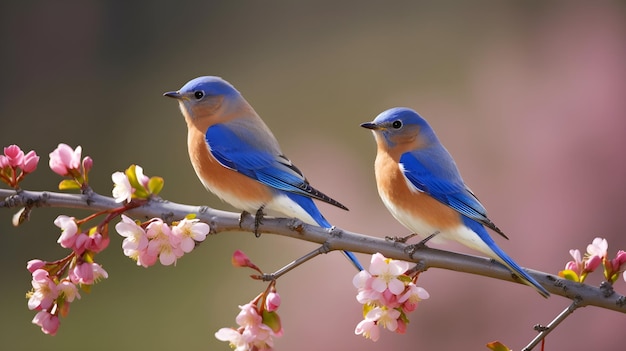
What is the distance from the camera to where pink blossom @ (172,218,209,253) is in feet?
4.52

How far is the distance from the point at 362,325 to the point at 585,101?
8.45 feet

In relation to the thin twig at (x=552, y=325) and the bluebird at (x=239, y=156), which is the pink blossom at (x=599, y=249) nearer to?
the thin twig at (x=552, y=325)

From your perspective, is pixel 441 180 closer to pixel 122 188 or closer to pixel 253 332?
pixel 253 332

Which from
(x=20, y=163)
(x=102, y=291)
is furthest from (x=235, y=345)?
(x=102, y=291)

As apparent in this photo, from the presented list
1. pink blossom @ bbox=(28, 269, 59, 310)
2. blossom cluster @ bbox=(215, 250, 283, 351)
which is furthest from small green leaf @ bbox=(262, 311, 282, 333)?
pink blossom @ bbox=(28, 269, 59, 310)

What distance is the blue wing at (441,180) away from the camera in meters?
1.60

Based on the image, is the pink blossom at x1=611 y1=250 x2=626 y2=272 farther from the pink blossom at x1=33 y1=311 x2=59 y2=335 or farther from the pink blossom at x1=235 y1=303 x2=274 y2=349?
the pink blossom at x1=33 y1=311 x2=59 y2=335

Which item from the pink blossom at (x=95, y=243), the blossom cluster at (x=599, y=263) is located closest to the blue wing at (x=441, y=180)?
the blossom cluster at (x=599, y=263)

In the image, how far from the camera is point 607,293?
141cm

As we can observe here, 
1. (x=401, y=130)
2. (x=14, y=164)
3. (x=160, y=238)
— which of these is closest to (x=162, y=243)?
(x=160, y=238)

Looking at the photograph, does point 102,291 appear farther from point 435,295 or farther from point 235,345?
point 235,345

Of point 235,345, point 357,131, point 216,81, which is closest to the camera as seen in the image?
point 235,345

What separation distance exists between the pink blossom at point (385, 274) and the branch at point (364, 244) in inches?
1.3

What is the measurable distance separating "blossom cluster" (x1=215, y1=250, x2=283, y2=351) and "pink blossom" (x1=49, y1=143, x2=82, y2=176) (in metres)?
0.34
